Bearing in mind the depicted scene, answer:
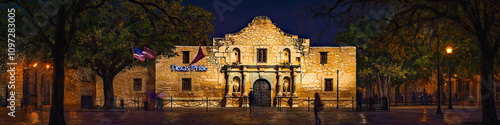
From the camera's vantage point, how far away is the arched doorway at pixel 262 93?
36500 millimetres

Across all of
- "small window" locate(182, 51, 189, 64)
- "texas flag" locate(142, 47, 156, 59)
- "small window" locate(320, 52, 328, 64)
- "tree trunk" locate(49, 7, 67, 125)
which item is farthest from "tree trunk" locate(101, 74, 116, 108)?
"small window" locate(320, 52, 328, 64)

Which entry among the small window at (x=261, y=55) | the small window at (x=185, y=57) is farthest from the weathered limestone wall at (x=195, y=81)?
the small window at (x=261, y=55)

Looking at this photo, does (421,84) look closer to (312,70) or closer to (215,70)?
(312,70)

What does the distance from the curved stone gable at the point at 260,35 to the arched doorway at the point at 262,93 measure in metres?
3.18

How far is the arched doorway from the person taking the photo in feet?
120

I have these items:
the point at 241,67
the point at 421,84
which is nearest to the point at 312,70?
the point at 241,67

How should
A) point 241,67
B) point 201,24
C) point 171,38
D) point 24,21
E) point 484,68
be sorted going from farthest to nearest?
point 241,67 < point 171,38 < point 201,24 < point 24,21 < point 484,68

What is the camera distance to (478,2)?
16.1 m

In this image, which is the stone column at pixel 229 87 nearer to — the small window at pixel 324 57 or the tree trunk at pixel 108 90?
the small window at pixel 324 57

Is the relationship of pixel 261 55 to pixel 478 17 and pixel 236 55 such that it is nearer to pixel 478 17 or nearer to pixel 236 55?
pixel 236 55

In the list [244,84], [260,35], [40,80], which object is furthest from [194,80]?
[40,80]

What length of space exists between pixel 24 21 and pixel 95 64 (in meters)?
7.51

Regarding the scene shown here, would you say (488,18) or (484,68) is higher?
(488,18)

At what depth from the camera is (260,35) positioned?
36344mm
